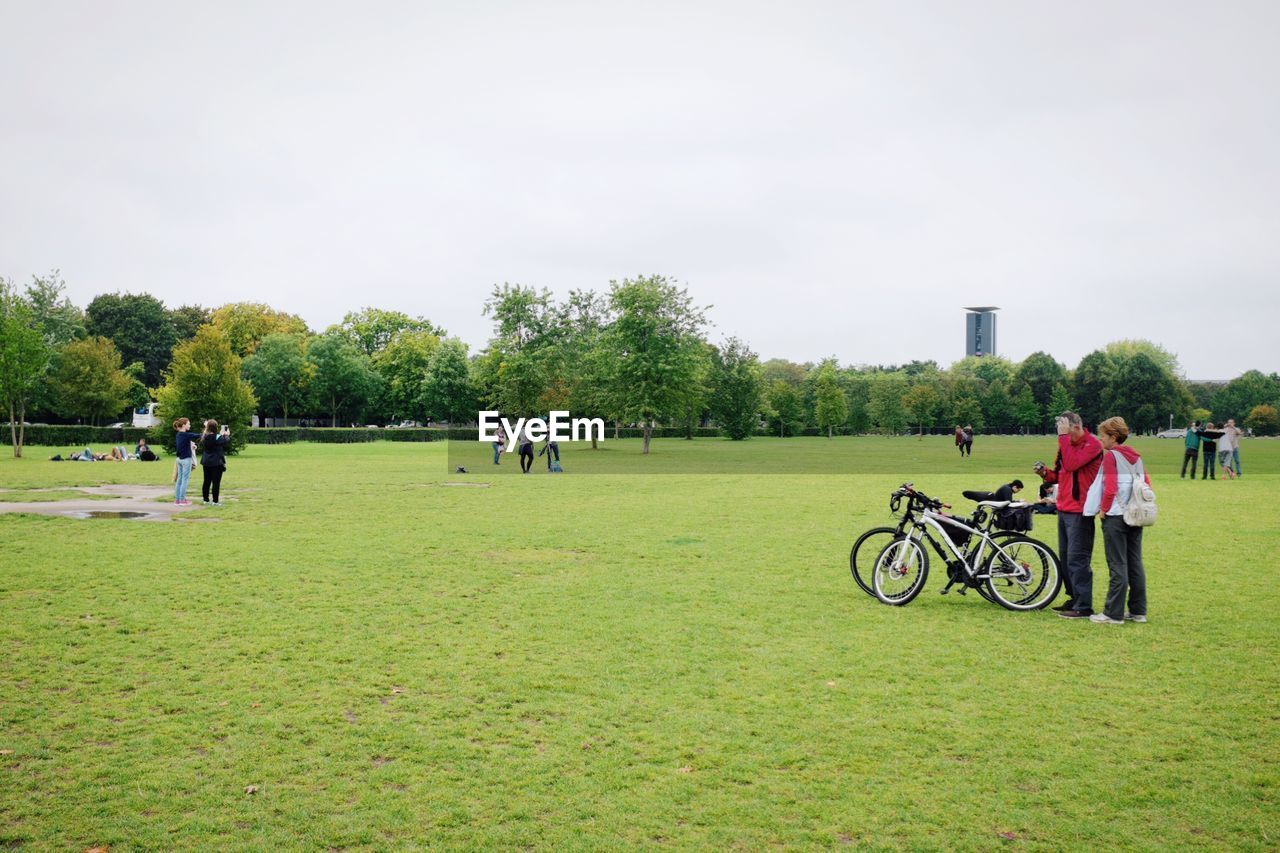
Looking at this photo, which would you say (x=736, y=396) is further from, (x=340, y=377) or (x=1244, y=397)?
(x=1244, y=397)

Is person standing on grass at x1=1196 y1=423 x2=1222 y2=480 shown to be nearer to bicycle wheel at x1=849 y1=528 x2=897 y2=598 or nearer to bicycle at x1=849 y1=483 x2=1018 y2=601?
bicycle at x1=849 y1=483 x2=1018 y2=601

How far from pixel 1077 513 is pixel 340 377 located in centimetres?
9448

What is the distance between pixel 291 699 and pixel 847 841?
4.35 metres

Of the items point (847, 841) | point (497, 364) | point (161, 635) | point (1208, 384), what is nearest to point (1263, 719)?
point (847, 841)

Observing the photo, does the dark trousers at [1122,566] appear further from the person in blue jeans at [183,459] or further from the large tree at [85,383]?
the large tree at [85,383]


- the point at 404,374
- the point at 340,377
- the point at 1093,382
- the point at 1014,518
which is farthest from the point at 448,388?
the point at 1014,518

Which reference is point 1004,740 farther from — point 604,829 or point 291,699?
point 291,699

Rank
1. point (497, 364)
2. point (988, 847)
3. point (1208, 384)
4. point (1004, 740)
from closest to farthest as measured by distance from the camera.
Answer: point (988, 847), point (1004, 740), point (497, 364), point (1208, 384)

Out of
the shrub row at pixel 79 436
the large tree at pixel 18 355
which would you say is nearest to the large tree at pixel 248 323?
the shrub row at pixel 79 436

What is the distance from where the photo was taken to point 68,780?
17.7 ft

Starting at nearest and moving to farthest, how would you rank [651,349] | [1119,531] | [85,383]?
[1119,531] < [651,349] < [85,383]

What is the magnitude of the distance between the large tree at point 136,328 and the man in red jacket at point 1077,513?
9997 cm

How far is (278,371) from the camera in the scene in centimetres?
9344

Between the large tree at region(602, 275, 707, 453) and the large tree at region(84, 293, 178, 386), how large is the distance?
56.0 meters
